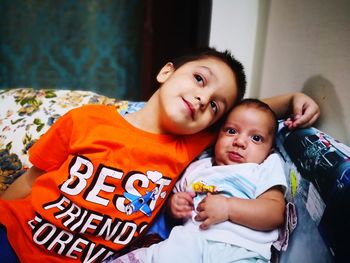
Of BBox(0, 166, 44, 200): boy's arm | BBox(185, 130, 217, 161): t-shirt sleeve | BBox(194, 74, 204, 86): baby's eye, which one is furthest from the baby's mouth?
BBox(0, 166, 44, 200): boy's arm

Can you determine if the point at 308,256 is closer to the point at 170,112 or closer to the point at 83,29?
the point at 170,112

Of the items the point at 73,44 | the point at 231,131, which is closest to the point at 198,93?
the point at 231,131

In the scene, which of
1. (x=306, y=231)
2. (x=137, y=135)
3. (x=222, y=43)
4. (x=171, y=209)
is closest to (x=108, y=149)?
(x=137, y=135)

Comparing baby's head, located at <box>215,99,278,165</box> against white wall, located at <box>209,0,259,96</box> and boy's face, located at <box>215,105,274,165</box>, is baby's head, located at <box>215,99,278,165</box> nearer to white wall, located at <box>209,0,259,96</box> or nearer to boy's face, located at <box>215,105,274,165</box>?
boy's face, located at <box>215,105,274,165</box>

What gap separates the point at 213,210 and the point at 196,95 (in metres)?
0.29

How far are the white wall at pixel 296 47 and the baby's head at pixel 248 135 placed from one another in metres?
0.16

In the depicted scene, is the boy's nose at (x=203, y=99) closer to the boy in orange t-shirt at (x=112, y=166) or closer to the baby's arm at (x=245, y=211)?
the boy in orange t-shirt at (x=112, y=166)

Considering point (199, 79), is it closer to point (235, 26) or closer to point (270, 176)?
point (270, 176)

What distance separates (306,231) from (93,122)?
586 millimetres

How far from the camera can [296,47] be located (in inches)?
42.1

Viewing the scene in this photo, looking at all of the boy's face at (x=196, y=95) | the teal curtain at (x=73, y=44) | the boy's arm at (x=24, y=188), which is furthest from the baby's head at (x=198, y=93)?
the teal curtain at (x=73, y=44)

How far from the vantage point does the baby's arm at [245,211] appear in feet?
2.31

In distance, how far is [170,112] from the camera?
82cm

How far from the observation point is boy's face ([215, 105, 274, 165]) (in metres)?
0.83
